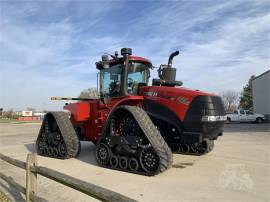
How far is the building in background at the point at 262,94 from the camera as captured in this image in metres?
38.4

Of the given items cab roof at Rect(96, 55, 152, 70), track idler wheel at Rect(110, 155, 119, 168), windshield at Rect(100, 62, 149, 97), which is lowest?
track idler wheel at Rect(110, 155, 119, 168)

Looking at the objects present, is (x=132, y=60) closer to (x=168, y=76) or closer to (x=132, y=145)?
(x=168, y=76)

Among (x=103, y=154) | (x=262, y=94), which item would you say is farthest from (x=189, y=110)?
(x=262, y=94)

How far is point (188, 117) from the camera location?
812 centimetres

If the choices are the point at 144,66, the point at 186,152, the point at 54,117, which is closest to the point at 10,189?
the point at 54,117

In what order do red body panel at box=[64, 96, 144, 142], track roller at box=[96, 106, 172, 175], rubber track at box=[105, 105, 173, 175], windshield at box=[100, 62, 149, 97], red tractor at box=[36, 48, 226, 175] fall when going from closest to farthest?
rubber track at box=[105, 105, 173, 175] → track roller at box=[96, 106, 172, 175] → red tractor at box=[36, 48, 226, 175] → windshield at box=[100, 62, 149, 97] → red body panel at box=[64, 96, 144, 142]

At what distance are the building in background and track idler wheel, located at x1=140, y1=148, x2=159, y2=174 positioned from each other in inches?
1269

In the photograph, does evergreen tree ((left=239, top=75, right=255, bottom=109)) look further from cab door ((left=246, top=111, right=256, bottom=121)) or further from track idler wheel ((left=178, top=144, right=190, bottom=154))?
track idler wheel ((left=178, top=144, right=190, bottom=154))

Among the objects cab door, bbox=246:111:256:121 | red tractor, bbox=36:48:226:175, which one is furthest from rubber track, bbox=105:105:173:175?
cab door, bbox=246:111:256:121

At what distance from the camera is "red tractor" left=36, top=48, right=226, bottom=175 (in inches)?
314

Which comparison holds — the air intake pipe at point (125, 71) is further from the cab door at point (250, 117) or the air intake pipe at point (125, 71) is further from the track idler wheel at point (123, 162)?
the cab door at point (250, 117)

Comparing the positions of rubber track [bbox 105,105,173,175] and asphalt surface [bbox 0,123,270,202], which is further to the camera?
rubber track [bbox 105,105,173,175]

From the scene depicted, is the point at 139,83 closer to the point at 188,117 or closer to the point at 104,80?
the point at 104,80

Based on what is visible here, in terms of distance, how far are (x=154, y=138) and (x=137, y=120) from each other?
2.00 ft
